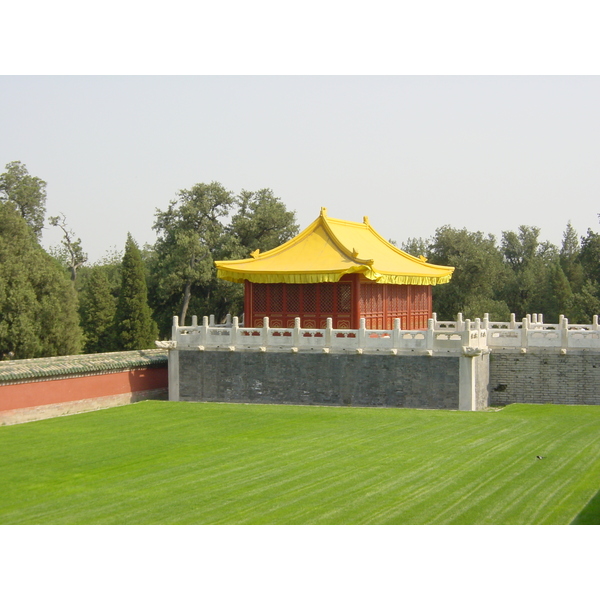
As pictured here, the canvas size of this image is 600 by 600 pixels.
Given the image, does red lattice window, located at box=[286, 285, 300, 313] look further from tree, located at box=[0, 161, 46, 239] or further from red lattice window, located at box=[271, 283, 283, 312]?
tree, located at box=[0, 161, 46, 239]

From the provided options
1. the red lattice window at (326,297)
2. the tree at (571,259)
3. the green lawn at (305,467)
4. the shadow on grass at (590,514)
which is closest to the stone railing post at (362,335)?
the green lawn at (305,467)

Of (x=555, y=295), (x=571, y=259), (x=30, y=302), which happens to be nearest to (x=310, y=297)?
(x=30, y=302)

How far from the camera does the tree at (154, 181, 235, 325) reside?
3606 cm

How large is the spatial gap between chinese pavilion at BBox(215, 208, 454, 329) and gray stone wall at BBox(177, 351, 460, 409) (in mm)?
1695

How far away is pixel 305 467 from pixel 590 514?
422cm

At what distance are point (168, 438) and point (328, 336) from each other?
547cm

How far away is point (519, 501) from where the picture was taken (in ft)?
36.0

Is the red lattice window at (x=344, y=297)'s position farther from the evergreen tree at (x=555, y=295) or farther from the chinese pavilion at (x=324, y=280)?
the evergreen tree at (x=555, y=295)

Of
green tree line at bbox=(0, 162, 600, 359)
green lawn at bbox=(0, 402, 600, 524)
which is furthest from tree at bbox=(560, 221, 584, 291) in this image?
green lawn at bbox=(0, 402, 600, 524)

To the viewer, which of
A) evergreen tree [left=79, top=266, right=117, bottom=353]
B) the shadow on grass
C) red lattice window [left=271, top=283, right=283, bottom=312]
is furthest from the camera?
evergreen tree [left=79, top=266, right=117, bottom=353]

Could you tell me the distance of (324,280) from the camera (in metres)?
21.2

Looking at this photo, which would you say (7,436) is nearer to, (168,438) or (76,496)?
(168,438)

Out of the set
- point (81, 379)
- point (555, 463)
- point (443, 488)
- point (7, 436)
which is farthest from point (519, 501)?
point (81, 379)

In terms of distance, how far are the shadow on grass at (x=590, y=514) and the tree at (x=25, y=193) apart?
39.5 meters
